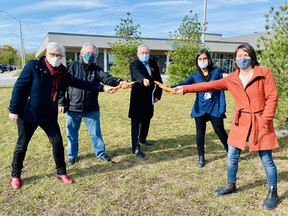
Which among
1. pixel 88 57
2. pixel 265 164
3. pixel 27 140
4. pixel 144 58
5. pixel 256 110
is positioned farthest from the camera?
pixel 144 58

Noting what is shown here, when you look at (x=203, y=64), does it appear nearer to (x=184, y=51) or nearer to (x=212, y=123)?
(x=212, y=123)

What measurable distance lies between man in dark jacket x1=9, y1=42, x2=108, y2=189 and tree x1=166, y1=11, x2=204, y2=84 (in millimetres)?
11184

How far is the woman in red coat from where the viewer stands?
307cm

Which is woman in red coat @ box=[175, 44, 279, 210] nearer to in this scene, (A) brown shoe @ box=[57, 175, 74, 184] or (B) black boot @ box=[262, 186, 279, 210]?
(B) black boot @ box=[262, 186, 279, 210]

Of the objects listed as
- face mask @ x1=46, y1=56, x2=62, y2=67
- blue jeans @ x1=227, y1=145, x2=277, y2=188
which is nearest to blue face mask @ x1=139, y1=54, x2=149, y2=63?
face mask @ x1=46, y1=56, x2=62, y2=67

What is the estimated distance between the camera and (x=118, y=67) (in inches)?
712

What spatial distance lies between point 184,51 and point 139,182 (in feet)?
37.5

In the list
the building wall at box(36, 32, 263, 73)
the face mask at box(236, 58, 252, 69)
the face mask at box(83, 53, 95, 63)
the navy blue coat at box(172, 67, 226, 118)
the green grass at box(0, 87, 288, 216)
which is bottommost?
the green grass at box(0, 87, 288, 216)

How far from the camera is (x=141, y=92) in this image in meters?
4.92

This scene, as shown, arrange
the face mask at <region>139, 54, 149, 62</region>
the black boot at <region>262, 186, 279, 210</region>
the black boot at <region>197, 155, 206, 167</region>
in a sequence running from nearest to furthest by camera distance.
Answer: the black boot at <region>262, 186, 279, 210</region>, the black boot at <region>197, 155, 206, 167</region>, the face mask at <region>139, 54, 149, 62</region>

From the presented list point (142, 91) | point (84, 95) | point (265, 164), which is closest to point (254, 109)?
point (265, 164)

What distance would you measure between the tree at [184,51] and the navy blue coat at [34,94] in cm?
1133

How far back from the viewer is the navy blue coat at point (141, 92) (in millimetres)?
4789

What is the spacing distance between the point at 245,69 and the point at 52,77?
241cm
